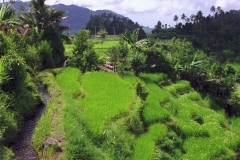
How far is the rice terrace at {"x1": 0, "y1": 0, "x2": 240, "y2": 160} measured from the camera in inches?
281

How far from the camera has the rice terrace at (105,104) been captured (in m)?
7.12

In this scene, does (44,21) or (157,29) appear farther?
(157,29)

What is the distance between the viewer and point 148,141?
805 centimetres

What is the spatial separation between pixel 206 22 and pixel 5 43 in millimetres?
41617

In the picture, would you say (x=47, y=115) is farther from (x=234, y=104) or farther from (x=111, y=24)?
(x=111, y=24)

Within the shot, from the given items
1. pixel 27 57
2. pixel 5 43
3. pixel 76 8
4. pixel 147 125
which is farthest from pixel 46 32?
pixel 76 8

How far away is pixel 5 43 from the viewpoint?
11164mm

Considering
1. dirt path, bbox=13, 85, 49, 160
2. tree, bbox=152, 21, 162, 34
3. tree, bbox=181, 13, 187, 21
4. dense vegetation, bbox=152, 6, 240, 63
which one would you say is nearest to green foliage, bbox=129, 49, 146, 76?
dirt path, bbox=13, 85, 49, 160

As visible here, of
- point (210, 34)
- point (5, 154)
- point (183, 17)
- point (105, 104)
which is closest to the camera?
point (5, 154)

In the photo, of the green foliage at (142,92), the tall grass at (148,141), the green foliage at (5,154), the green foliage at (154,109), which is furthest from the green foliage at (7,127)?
the green foliage at (142,92)

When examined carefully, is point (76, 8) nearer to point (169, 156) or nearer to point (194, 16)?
point (194, 16)

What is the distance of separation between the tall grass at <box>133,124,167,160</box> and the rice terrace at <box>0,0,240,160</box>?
0.03 metres

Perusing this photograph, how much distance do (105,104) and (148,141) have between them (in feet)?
7.17

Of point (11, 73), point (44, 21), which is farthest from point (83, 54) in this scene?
point (11, 73)
